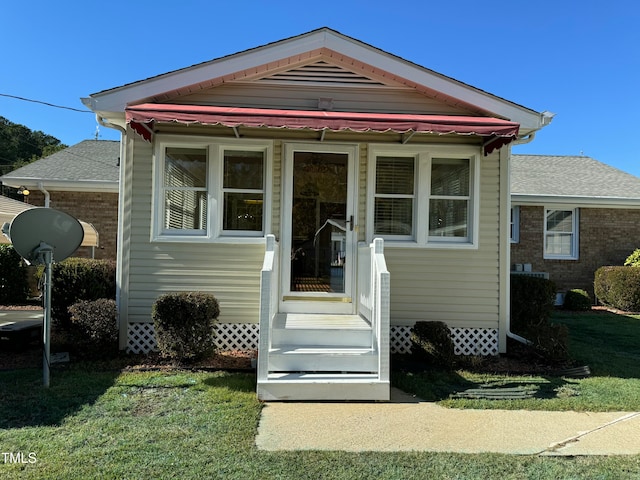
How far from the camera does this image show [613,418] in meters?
4.25

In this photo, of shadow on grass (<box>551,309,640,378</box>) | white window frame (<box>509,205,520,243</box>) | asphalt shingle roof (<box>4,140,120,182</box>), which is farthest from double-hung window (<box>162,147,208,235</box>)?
white window frame (<box>509,205,520,243</box>)

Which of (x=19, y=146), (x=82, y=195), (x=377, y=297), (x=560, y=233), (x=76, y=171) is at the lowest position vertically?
(x=377, y=297)

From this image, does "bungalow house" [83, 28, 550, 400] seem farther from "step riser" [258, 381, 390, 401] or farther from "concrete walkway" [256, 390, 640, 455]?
"concrete walkway" [256, 390, 640, 455]

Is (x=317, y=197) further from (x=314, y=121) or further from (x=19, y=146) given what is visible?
(x=19, y=146)

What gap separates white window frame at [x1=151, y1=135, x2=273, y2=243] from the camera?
631 cm

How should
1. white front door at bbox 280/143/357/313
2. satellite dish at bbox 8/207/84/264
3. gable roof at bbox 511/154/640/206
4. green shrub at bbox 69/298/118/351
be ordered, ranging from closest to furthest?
satellite dish at bbox 8/207/84/264 → green shrub at bbox 69/298/118/351 → white front door at bbox 280/143/357/313 → gable roof at bbox 511/154/640/206

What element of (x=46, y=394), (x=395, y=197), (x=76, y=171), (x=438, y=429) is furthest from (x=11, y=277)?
(x=438, y=429)

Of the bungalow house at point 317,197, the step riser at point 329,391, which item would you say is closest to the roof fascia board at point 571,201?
the bungalow house at point 317,197

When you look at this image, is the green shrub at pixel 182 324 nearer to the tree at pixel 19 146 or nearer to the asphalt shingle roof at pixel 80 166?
the asphalt shingle roof at pixel 80 166

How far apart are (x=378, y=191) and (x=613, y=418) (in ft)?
12.8

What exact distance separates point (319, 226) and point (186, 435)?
3560 mm

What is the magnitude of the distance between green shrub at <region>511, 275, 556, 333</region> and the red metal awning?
126 inches

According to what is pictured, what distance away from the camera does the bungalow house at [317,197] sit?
249 inches

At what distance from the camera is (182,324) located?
5445 millimetres
